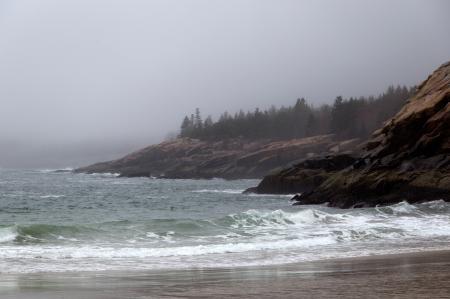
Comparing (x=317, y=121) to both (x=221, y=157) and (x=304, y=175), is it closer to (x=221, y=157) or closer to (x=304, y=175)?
(x=221, y=157)

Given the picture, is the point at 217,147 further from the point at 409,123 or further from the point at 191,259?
the point at 191,259

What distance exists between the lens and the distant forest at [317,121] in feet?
380

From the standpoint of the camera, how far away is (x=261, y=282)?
10125 mm

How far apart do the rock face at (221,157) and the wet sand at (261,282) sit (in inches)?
2924

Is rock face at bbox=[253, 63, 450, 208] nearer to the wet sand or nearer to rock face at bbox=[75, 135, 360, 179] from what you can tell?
the wet sand

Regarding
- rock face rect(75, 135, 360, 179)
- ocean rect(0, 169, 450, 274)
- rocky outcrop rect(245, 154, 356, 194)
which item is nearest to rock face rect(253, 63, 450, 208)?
ocean rect(0, 169, 450, 274)

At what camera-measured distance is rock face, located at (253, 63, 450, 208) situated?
112ft

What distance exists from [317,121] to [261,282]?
441 ft

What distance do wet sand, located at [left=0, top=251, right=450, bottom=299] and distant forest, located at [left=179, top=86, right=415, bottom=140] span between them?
9555cm

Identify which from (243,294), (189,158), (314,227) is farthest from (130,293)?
(189,158)

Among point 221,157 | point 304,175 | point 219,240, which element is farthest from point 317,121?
point 219,240

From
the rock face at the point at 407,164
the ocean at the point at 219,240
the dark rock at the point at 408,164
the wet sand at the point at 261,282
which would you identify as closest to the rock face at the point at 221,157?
the rock face at the point at 407,164

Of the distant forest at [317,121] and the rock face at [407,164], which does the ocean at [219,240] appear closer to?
the rock face at [407,164]

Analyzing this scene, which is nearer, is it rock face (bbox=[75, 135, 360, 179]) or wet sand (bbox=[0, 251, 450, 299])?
wet sand (bbox=[0, 251, 450, 299])
